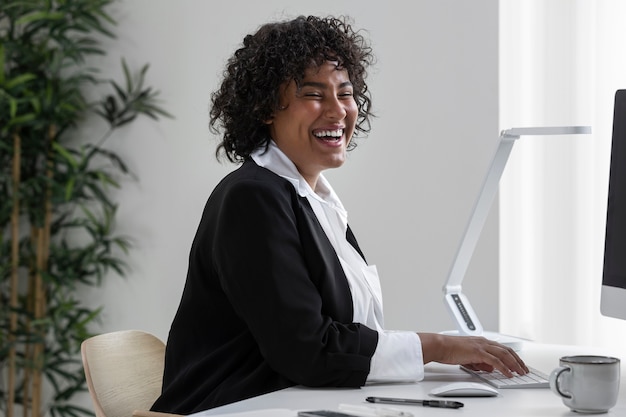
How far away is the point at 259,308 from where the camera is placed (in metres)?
1.63

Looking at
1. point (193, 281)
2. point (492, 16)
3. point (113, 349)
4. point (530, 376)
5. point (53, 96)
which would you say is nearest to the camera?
point (530, 376)

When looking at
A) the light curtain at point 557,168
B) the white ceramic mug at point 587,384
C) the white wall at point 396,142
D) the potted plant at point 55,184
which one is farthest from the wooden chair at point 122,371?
the potted plant at point 55,184

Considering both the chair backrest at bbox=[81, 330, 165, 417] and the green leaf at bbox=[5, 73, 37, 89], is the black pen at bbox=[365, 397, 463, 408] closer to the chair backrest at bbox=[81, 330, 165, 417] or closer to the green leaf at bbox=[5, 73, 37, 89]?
the chair backrest at bbox=[81, 330, 165, 417]

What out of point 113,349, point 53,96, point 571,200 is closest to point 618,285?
point 113,349

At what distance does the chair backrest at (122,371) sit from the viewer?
203 centimetres

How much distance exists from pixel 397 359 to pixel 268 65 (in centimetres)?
69

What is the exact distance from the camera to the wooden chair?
6.64 feet

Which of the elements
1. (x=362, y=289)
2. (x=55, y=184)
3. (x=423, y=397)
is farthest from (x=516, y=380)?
(x=55, y=184)

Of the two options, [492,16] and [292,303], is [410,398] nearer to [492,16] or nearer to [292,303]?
[292,303]

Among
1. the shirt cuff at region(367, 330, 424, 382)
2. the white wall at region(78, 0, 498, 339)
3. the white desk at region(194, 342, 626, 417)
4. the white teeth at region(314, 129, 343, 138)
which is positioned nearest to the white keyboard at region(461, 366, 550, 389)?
the white desk at region(194, 342, 626, 417)

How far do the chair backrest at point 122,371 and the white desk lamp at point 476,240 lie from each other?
76 cm

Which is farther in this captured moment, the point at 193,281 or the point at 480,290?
the point at 480,290

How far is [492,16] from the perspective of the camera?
301 cm

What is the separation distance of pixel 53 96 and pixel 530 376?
247 centimetres
